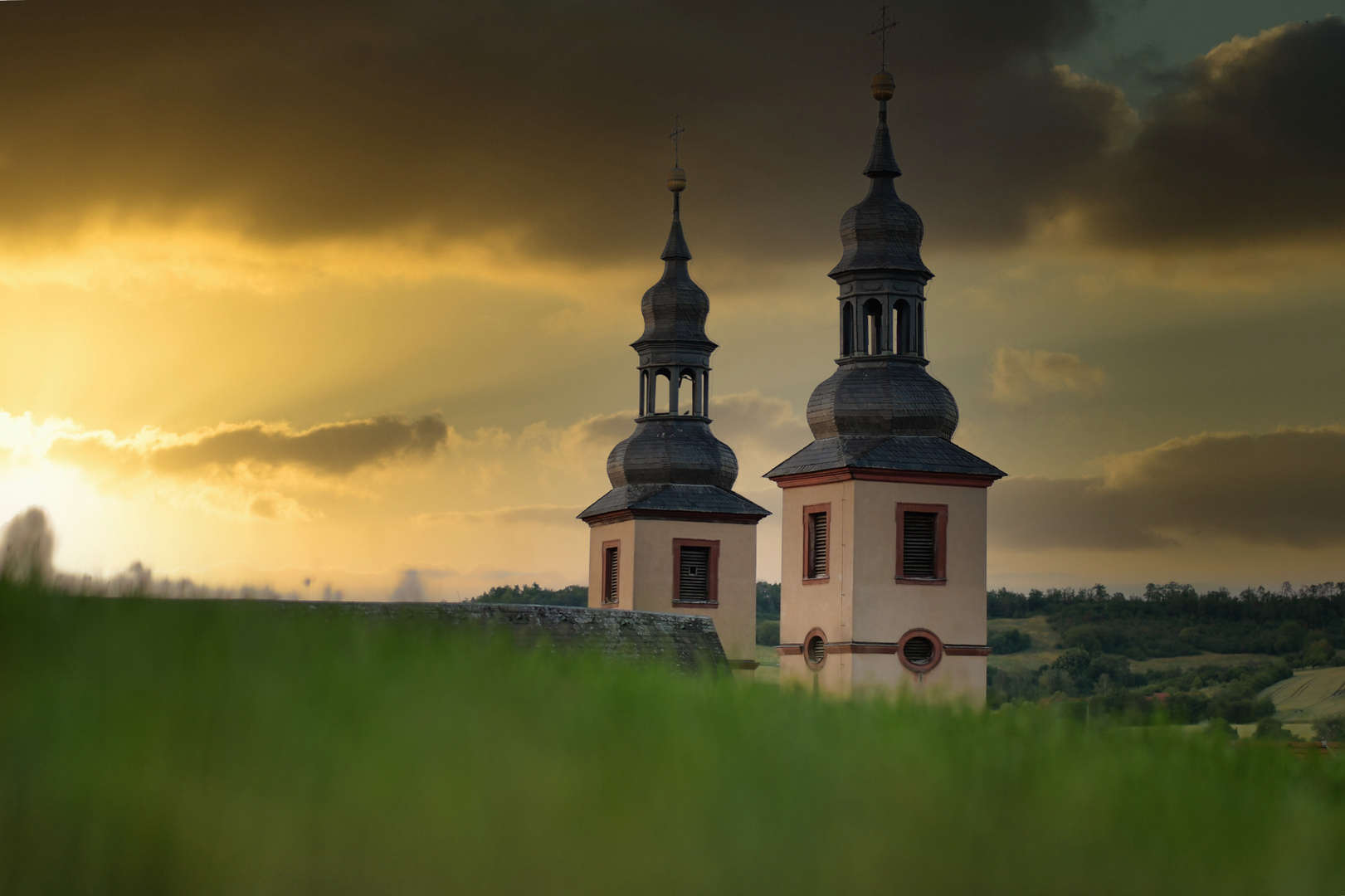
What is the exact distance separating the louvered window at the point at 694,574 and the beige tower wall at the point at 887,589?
8359 mm

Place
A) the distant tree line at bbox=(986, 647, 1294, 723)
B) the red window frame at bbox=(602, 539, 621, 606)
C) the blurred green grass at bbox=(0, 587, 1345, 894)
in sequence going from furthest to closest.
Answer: the red window frame at bbox=(602, 539, 621, 606), the distant tree line at bbox=(986, 647, 1294, 723), the blurred green grass at bbox=(0, 587, 1345, 894)

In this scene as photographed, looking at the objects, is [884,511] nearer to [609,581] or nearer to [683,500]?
[683,500]

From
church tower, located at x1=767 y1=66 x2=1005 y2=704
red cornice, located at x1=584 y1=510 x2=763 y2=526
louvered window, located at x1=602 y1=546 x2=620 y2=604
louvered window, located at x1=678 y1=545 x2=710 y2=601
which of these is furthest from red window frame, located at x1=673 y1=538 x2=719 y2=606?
church tower, located at x1=767 y1=66 x2=1005 y2=704

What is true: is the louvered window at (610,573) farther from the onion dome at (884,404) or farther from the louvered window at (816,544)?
the onion dome at (884,404)

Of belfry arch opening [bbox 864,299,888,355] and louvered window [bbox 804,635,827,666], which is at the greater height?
belfry arch opening [bbox 864,299,888,355]

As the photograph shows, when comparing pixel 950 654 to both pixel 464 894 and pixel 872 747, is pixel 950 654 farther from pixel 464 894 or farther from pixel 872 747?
pixel 464 894

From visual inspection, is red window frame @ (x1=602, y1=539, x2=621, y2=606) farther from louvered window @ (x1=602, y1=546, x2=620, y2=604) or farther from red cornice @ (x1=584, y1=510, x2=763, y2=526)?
red cornice @ (x1=584, y1=510, x2=763, y2=526)

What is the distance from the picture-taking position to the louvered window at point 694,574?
4516 centimetres

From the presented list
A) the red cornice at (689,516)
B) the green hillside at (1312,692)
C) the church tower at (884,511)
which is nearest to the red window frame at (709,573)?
the red cornice at (689,516)

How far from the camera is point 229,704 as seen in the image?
319 inches

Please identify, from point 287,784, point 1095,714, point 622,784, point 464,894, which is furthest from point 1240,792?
point 287,784

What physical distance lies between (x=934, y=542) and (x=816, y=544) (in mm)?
2874

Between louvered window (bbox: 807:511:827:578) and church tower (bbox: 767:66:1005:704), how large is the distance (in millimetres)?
36

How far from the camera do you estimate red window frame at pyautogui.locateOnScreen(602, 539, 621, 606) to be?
46.0 m
